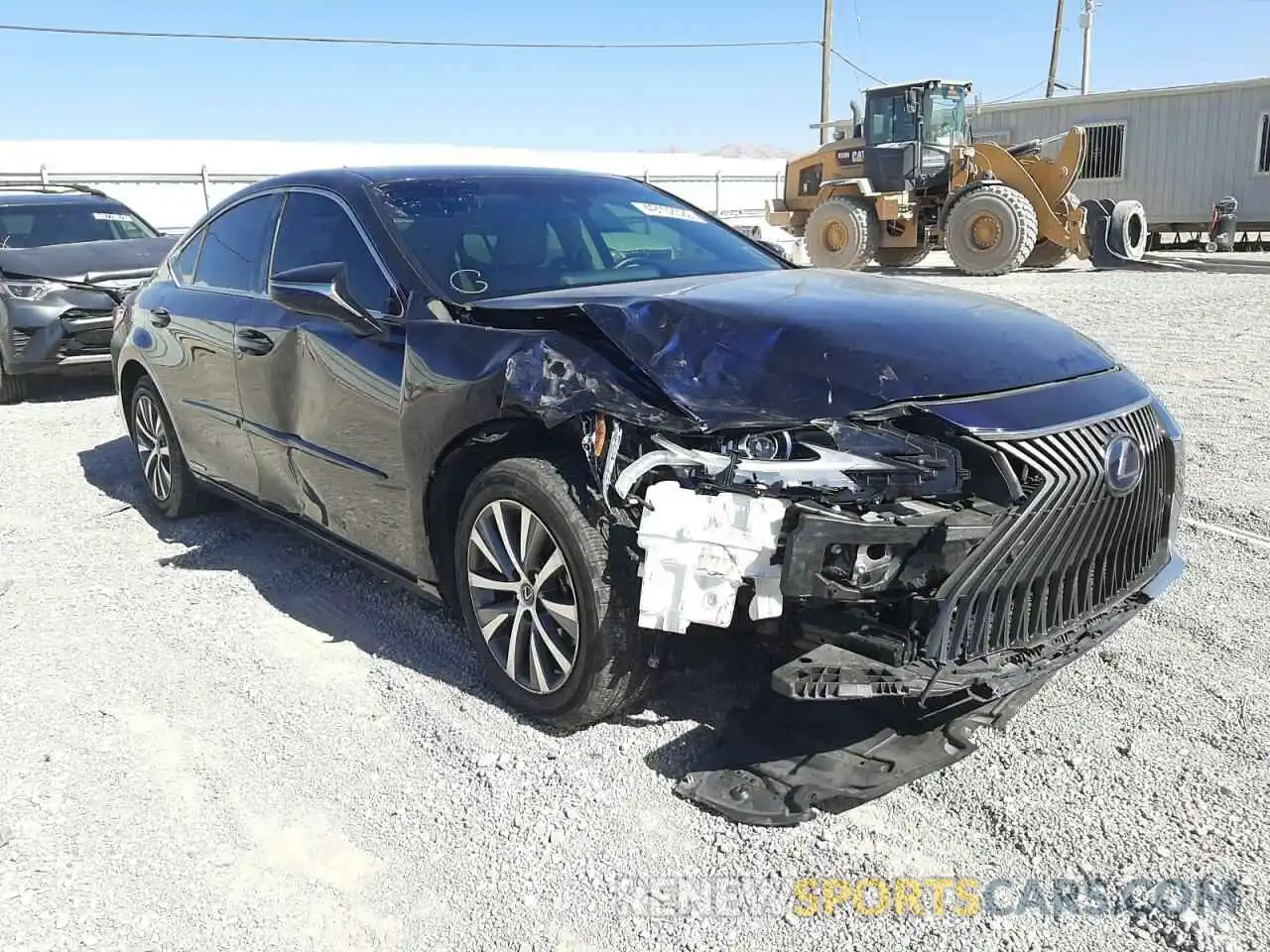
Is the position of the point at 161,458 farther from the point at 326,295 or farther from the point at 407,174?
the point at 326,295

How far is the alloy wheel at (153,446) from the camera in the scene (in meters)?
5.56

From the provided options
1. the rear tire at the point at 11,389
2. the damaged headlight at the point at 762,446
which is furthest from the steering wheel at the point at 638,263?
the rear tire at the point at 11,389

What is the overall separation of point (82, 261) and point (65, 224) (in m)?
1.21

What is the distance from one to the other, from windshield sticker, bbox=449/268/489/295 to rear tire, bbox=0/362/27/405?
739cm

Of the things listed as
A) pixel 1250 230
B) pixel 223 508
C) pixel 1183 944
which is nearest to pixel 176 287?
pixel 223 508

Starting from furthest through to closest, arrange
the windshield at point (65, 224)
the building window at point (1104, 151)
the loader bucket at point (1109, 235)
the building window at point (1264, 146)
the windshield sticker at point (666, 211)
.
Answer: the building window at point (1104, 151)
the building window at point (1264, 146)
the loader bucket at point (1109, 235)
the windshield at point (65, 224)
the windshield sticker at point (666, 211)

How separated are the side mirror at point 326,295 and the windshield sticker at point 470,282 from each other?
12.1 inches

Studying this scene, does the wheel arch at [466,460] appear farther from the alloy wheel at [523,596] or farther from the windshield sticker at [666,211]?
the windshield sticker at [666,211]

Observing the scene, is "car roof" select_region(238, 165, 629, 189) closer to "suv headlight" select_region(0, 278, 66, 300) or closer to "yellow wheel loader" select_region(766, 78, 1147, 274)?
"suv headlight" select_region(0, 278, 66, 300)

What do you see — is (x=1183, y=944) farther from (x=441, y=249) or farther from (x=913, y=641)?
(x=441, y=249)

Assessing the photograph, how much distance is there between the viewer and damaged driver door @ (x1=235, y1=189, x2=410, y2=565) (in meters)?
3.64

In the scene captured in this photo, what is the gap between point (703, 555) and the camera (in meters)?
2.69

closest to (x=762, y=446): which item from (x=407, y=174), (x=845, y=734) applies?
(x=845, y=734)

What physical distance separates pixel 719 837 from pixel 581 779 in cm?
48
